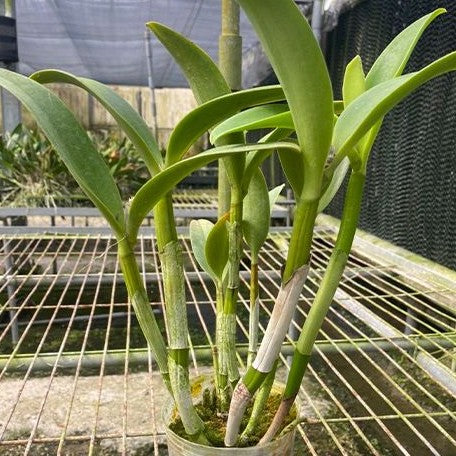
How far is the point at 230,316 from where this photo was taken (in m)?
0.44

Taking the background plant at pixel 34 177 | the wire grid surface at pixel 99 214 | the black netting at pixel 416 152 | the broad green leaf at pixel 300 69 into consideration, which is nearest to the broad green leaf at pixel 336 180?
the broad green leaf at pixel 300 69

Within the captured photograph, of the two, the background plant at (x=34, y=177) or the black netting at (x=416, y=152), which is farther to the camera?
the background plant at (x=34, y=177)

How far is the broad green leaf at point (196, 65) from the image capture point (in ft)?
1.16

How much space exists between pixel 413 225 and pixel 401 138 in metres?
0.26

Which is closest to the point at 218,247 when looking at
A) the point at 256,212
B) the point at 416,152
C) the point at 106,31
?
the point at 256,212

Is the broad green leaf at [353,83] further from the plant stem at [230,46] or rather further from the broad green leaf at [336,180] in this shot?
the plant stem at [230,46]

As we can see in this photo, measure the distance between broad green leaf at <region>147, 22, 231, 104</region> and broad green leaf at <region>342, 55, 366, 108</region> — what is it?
0.31ft

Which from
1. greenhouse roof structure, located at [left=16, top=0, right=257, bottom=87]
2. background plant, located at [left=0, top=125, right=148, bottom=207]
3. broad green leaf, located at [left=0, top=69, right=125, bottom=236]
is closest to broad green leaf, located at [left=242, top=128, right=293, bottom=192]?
broad green leaf, located at [left=0, top=69, right=125, bottom=236]

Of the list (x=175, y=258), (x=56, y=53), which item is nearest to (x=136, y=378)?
(x=175, y=258)

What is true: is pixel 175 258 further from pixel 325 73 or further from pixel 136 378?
pixel 136 378

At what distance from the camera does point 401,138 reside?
4.65 ft

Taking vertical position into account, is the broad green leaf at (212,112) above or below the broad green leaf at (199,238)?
above

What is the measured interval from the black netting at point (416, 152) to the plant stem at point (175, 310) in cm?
97

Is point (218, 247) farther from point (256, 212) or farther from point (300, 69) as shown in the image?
point (300, 69)
